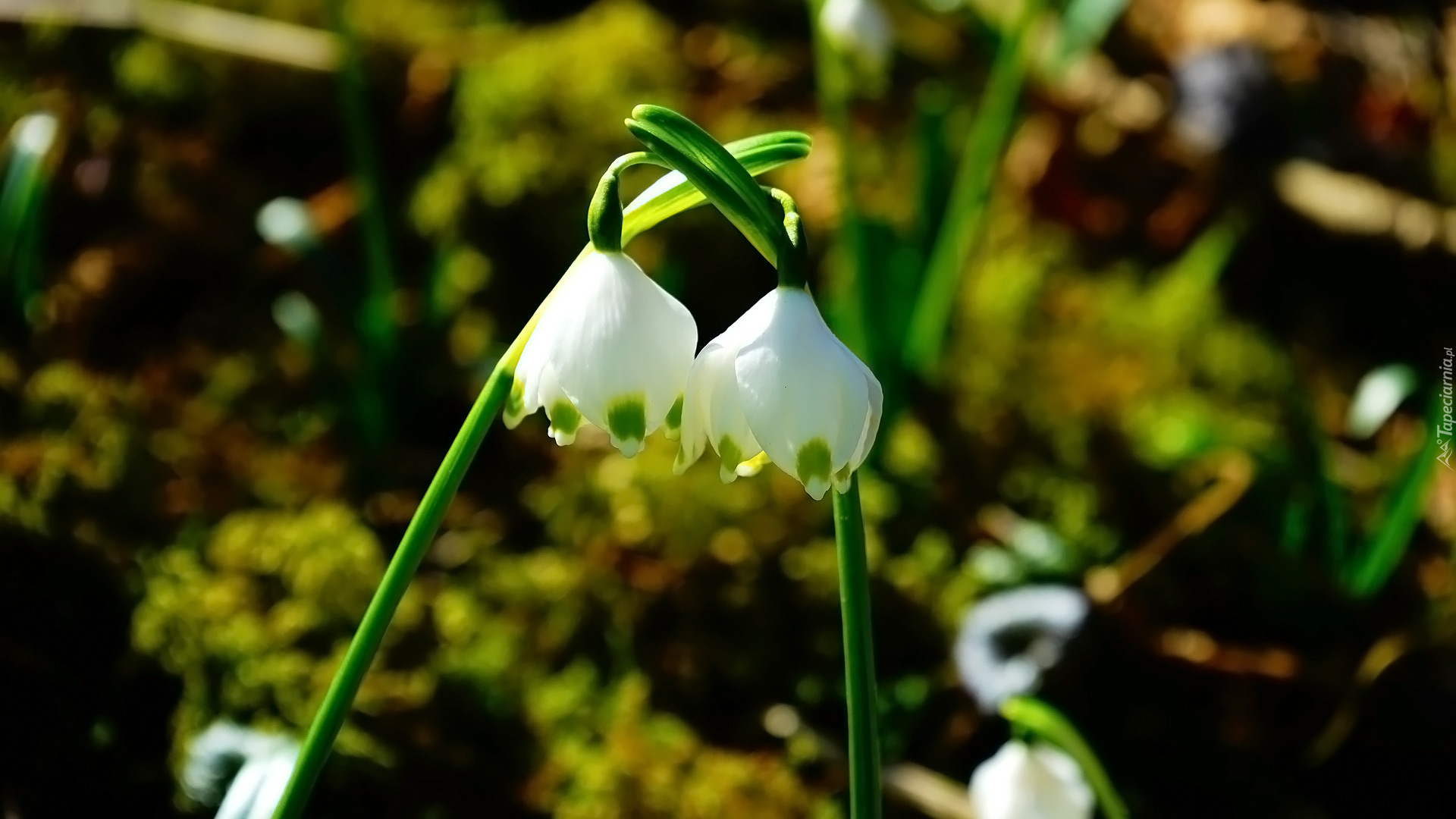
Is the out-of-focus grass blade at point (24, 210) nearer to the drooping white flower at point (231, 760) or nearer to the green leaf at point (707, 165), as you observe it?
the drooping white flower at point (231, 760)

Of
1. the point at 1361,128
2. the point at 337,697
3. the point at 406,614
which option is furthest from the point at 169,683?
the point at 1361,128

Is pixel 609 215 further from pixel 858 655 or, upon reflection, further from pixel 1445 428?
pixel 1445 428

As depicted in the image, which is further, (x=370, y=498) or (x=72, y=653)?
(x=370, y=498)

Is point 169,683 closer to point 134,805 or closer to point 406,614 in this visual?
point 134,805

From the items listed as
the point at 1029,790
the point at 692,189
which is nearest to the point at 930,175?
the point at 1029,790

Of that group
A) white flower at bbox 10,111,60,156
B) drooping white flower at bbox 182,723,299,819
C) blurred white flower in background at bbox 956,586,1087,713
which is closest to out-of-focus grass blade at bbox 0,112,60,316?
white flower at bbox 10,111,60,156

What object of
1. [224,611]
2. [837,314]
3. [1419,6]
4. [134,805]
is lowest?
[134,805]
